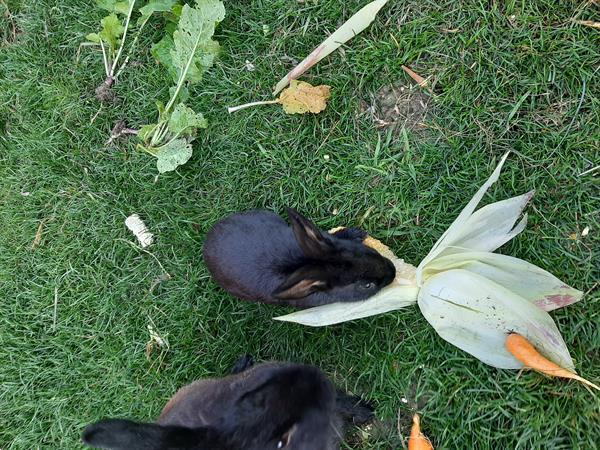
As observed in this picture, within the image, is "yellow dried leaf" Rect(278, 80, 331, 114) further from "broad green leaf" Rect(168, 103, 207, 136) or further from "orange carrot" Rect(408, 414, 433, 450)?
"orange carrot" Rect(408, 414, 433, 450)

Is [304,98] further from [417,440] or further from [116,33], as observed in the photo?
[417,440]

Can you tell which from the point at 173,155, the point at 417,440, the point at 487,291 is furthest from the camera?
the point at 173,155

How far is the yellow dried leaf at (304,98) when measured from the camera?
432cm

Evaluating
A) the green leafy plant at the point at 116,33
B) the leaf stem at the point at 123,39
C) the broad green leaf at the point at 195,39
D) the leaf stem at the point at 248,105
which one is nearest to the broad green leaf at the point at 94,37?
the green leafy plant at the point at 116,33

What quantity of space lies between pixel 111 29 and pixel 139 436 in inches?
122

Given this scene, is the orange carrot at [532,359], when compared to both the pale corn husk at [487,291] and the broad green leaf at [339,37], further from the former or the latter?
the broad green leaf at [339,37]

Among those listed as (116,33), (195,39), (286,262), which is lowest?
(286,262)

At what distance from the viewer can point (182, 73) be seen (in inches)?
176

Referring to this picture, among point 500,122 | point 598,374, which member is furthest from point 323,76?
point 598,374

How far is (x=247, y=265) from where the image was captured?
4.06 m

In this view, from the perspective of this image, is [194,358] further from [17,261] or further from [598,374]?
[598,374]

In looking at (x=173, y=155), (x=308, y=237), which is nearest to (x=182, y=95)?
(x=173, y=155)

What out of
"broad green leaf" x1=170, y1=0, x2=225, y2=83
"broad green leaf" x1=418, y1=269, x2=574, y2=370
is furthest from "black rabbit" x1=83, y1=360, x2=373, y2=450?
"broad green leaf" x1=170, y1=0, x2=225, y2=83

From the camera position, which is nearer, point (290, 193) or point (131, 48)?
point (290, 193)
